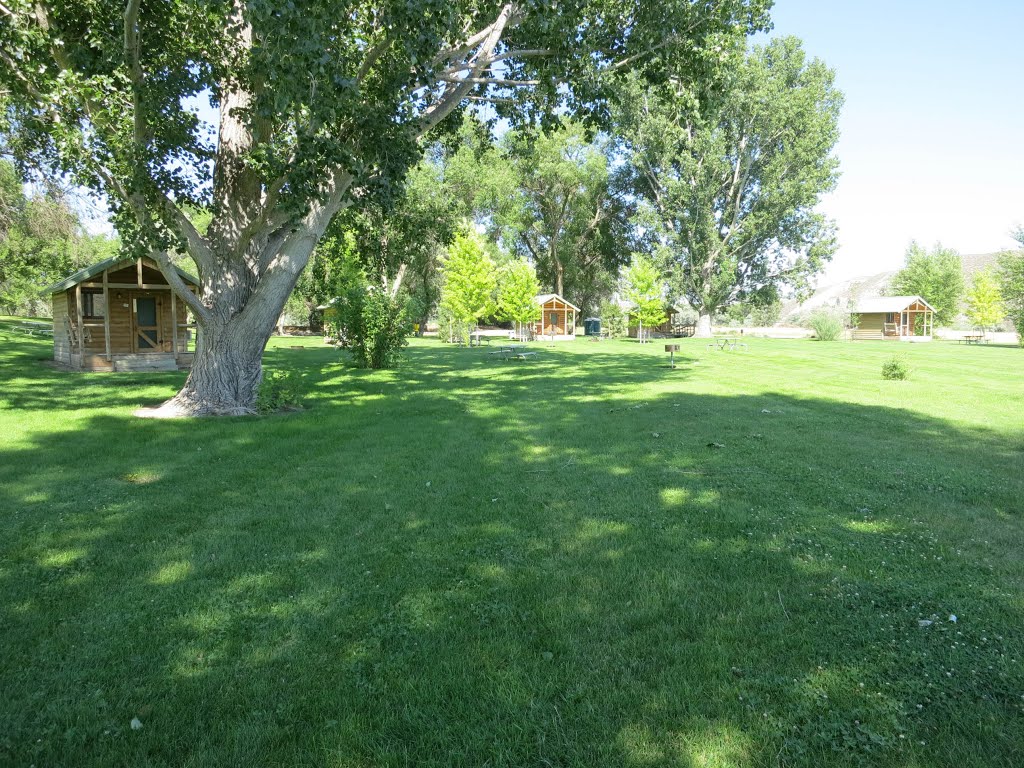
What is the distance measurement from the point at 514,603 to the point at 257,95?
9772 mm

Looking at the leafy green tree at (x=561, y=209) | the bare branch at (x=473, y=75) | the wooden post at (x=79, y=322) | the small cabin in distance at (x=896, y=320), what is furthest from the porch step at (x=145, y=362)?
the small cabin in distance at (x=896, y=320)

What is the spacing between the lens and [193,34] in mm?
10555

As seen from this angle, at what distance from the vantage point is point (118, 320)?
70.4ft

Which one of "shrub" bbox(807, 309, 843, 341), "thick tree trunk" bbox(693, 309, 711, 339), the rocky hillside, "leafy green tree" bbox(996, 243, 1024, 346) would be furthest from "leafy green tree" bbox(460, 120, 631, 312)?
the rocky hillside

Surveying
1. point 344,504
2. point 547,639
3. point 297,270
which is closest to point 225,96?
point 297,270

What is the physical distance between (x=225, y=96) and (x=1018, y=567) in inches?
528

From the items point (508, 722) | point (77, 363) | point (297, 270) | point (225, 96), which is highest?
point (225, 96)

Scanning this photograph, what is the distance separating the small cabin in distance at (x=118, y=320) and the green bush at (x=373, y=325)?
199 inches

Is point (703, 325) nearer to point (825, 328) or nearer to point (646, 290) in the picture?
point (646, 290)

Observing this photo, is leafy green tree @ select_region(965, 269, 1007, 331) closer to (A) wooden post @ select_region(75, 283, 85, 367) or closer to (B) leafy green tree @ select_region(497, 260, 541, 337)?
(B) leafy green tree @ select_region(497, 260, 541, 337)

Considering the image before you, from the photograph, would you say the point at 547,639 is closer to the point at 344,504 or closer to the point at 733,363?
the point at 344,504

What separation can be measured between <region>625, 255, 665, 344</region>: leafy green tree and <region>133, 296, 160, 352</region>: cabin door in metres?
34.4

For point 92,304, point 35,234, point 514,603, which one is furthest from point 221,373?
point 35,234

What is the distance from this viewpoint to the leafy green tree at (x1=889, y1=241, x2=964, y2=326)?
6788 cm
